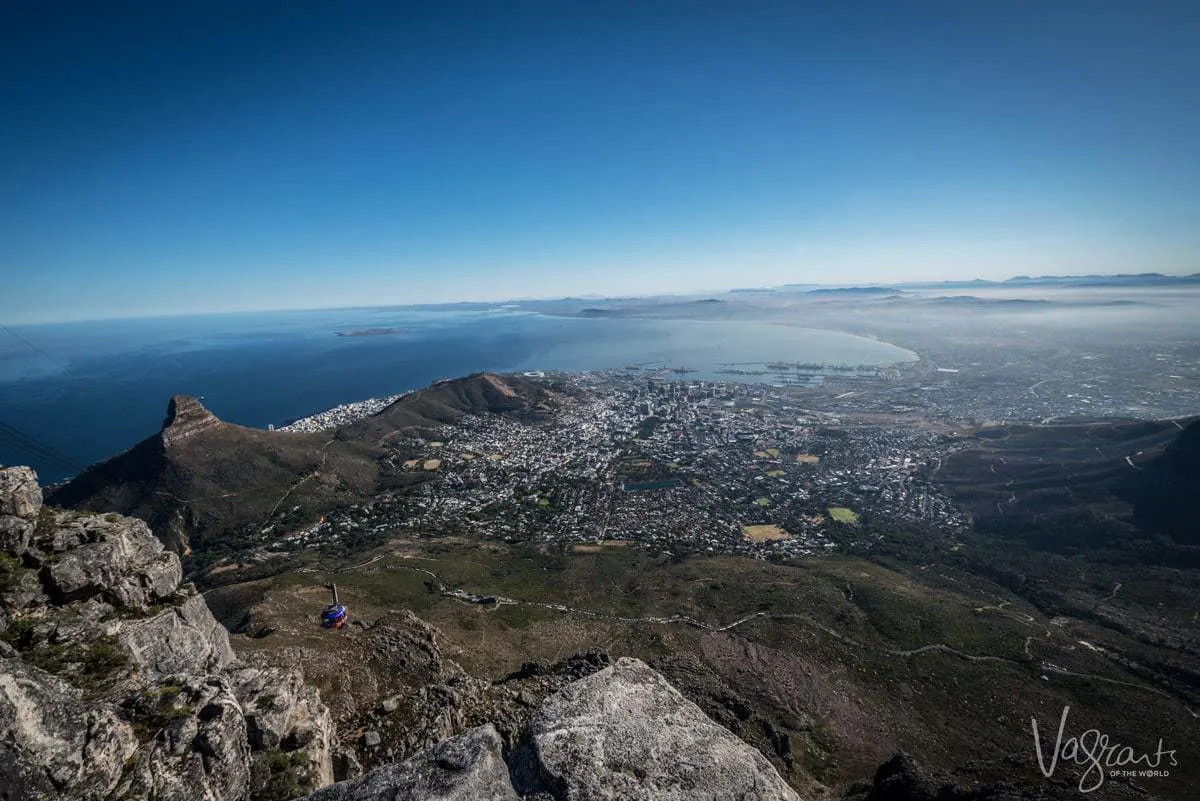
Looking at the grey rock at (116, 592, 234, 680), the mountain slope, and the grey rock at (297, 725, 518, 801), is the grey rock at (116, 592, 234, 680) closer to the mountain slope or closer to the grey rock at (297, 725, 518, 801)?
the grey rock at (297, 725, 518, 801)

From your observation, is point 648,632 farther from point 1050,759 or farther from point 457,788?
point 457,788

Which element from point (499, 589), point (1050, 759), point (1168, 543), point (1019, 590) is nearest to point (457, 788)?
point (1050, 759)

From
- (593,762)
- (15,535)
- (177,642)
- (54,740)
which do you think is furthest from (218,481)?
(593,762)

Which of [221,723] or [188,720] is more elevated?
[188,720]

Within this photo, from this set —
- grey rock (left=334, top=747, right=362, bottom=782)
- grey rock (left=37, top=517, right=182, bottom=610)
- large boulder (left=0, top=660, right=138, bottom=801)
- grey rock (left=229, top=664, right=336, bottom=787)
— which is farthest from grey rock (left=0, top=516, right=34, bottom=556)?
grey rock (left=334, top=747, right=362, bottom=782)

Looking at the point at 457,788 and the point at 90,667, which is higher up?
the point at 90,667

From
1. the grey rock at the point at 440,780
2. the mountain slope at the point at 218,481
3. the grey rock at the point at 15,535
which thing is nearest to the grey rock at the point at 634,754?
the grey rock at the point at 440,780

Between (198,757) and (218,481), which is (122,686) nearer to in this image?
(198,757)
